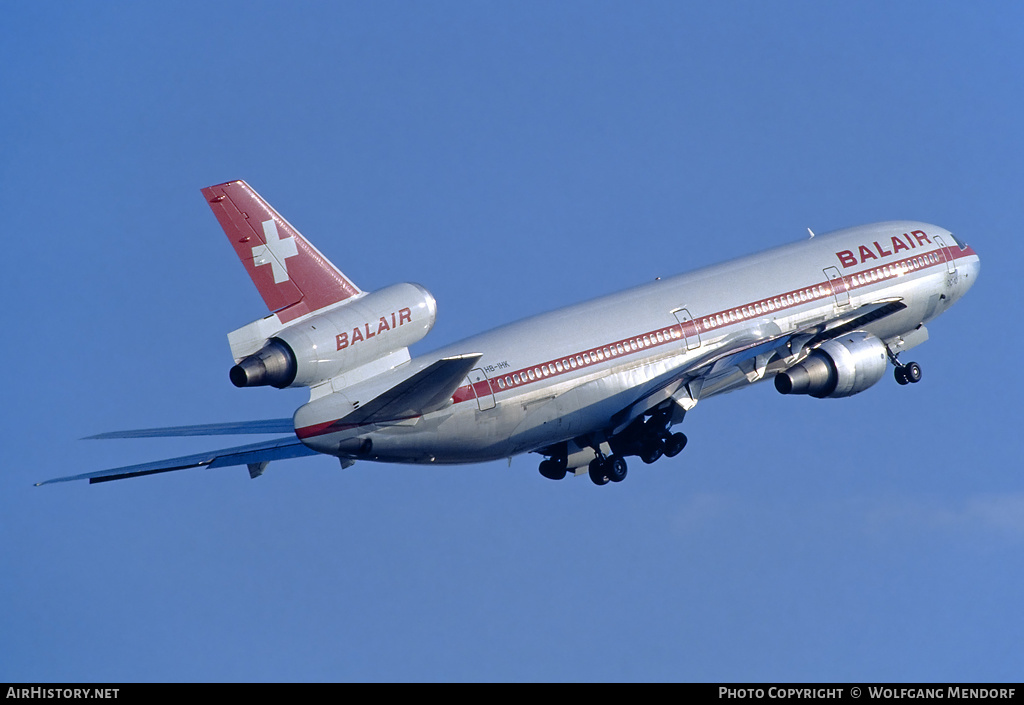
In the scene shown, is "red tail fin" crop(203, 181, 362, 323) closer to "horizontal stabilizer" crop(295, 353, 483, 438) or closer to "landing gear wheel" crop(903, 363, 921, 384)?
"horizontal stabilizer" crop(295, 353, 483, 438)

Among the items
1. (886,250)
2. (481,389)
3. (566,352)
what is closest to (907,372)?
(886,250)

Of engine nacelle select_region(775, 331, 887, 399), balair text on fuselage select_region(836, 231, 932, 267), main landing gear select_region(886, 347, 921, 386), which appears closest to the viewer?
engine nacelle select_region(775, 331, 887, 399)

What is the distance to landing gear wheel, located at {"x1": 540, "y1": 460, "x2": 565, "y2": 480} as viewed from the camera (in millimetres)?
43344

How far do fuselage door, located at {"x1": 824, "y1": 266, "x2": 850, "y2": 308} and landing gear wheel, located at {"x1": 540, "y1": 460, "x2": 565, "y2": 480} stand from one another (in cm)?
939

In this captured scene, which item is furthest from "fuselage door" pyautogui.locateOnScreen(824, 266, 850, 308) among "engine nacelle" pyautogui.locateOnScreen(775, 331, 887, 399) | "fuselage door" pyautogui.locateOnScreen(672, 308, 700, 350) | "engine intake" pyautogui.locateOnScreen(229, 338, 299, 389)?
"engine intake" pyautogui.locateOnScreen(229, 338, 299, 389)

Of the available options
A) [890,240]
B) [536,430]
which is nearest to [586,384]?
[536,430]

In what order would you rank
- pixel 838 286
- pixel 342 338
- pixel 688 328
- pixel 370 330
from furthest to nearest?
1. pixel 838 286
2. pixel 688 328
3. pixel 370 330
4. pixel 342 338

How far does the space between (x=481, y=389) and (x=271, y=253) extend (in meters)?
6.46

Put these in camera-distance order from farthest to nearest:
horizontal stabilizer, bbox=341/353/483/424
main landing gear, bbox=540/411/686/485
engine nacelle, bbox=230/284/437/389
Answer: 1. main landing gear, bbox=540/411/686/485
2. horizontal stabilizer, bbox=341/353/483/424
3. engine nacelle, bbox=230/284/437/389

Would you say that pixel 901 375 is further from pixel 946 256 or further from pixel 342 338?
pixel 342 338

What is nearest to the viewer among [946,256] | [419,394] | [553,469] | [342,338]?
[342,338]

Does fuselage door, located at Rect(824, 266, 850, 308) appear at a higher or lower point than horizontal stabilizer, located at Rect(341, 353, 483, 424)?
higher

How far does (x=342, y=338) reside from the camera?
34.8 meters

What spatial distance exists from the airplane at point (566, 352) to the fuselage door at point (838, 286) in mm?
47
